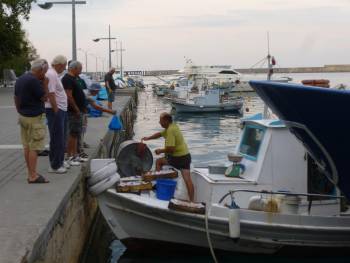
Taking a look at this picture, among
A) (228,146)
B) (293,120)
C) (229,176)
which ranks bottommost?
(228,146)

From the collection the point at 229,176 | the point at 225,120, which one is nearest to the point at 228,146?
the point at 225,120

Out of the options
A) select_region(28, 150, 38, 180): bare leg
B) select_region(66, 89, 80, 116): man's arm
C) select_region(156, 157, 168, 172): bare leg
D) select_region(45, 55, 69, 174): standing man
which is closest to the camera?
select_region(28, 150, 38, 180): bare leg

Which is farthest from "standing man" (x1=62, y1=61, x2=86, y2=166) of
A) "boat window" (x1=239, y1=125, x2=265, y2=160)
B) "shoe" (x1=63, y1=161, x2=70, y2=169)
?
"boat window" (x1=239, y1=125, x2=265, y2=160)

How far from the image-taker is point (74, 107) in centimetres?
960

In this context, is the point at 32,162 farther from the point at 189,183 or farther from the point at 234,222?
the point at 234,222

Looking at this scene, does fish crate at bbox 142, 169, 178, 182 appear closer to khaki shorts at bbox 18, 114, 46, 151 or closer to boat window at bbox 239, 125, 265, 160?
boat window at bbox 239, 125, 265, 160

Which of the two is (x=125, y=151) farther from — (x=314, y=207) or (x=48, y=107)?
(x=314, y=207)

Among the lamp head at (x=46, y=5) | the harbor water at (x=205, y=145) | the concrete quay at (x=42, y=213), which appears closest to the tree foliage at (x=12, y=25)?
the harbor water at (x=205, y=145)

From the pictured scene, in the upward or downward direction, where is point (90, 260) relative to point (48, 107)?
downward

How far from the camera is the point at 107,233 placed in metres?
10.6

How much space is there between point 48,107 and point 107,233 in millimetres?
3191

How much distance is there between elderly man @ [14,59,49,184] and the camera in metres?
7.62

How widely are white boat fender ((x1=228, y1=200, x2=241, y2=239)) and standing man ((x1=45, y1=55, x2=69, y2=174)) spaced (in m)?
2.63

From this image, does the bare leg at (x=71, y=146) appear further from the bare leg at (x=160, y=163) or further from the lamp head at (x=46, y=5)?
the lamp head at (x=46, y=5)
